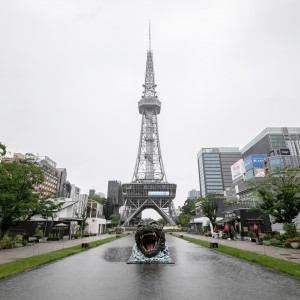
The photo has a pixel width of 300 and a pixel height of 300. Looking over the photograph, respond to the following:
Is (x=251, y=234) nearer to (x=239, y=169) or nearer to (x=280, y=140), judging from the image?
(x=239, y=169)

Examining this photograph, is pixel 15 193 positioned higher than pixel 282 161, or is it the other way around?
pixel 282 161

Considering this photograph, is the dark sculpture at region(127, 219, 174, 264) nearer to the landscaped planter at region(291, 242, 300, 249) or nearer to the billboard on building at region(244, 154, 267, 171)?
the landscaped planter at region(291, 242, 300, 249)

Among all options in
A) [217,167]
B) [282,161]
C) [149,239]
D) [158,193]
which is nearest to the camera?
[149,239]

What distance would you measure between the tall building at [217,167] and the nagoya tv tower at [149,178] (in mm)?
68540

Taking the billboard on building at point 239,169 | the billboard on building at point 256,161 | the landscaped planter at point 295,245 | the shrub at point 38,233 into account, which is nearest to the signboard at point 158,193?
the billboard on building at point 256,161

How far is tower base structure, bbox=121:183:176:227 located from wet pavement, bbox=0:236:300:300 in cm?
8877

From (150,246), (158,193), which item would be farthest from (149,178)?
(150,246)

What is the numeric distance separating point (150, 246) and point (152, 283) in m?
5.29

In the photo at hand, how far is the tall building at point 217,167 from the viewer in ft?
553

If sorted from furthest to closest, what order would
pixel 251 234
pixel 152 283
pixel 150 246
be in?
pixel 251 234
pixel 150 246
pixel 152 283

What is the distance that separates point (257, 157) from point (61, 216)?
322 ft

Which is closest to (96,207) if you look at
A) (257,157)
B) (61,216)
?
(61,216)

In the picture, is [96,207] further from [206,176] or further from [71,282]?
[206,176]

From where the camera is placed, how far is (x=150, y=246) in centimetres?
1293
